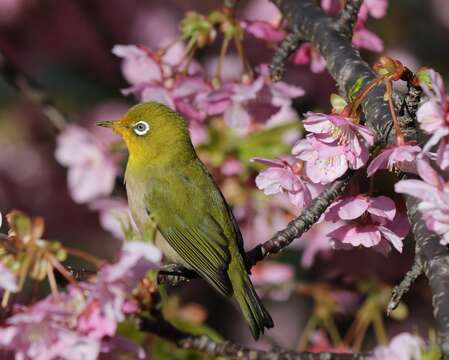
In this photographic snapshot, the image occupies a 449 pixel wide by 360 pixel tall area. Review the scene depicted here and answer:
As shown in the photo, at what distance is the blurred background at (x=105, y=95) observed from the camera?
18.2 feet

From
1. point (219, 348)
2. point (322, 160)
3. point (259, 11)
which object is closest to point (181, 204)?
point (219, 348)

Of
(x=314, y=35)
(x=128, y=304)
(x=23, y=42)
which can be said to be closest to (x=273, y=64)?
(x=314, y=35)

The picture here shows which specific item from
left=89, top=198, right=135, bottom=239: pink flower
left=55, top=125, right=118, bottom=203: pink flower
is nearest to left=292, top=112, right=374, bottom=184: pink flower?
left=89, top=198, right=135, bottom=239: pink flower

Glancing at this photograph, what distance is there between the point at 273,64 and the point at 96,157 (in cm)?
151

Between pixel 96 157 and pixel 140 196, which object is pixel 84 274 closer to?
pixel 140 196

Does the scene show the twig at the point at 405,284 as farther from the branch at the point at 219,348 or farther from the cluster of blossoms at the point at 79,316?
the cluster of blossoms at the point at 79,316

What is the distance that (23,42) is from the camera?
6422 mm

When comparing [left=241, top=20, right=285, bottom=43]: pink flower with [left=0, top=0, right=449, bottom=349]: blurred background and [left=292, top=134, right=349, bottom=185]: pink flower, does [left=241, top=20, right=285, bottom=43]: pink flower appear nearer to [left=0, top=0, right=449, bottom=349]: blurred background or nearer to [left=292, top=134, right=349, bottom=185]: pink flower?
[left=292, top=134, right=349, bottom=185]: pink flower

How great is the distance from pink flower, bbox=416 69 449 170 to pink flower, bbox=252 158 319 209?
652mm

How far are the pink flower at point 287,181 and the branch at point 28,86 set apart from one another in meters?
1.82

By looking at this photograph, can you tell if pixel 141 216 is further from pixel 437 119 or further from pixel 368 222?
pixel 437 119

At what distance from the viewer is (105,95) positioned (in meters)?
6.31

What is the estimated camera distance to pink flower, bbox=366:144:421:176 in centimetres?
231

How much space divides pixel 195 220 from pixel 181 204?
13 cm
